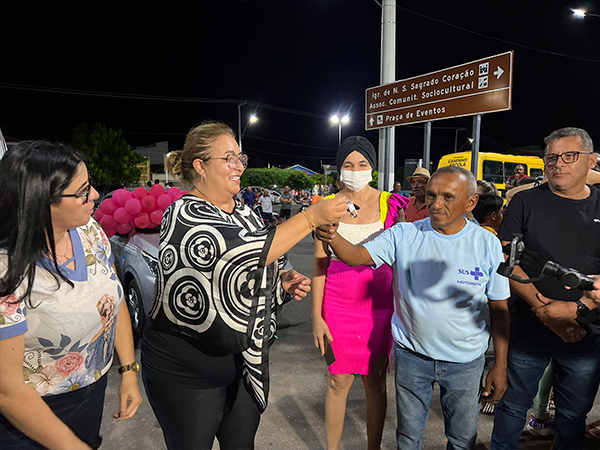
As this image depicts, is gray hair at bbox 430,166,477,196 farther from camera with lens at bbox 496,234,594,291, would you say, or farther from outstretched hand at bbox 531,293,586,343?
outstretched hand at bbox 531,293,586,343

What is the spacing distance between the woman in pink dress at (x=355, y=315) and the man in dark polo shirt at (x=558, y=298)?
80cm

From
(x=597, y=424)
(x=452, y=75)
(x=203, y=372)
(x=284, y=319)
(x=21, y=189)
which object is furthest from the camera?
(x=452, y=75)

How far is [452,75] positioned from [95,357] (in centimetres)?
696

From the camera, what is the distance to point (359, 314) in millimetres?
2576

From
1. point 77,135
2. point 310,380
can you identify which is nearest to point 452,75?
point 310,380

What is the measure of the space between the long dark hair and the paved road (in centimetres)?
213

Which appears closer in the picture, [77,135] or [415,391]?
[415,391]

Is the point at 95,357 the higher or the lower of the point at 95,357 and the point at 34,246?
the lower

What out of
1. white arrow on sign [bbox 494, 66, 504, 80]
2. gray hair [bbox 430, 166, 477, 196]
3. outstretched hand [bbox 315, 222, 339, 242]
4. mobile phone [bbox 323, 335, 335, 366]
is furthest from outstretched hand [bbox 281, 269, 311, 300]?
white arrow on sign [bbox 494, 66, 504, 80]

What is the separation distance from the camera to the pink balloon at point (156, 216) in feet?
16.3

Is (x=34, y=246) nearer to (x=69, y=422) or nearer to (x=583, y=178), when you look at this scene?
(x=69, y=422)

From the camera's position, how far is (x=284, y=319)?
560cm

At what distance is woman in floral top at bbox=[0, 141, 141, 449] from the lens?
1238 mm

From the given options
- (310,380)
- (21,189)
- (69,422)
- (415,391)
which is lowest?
(310,380)
